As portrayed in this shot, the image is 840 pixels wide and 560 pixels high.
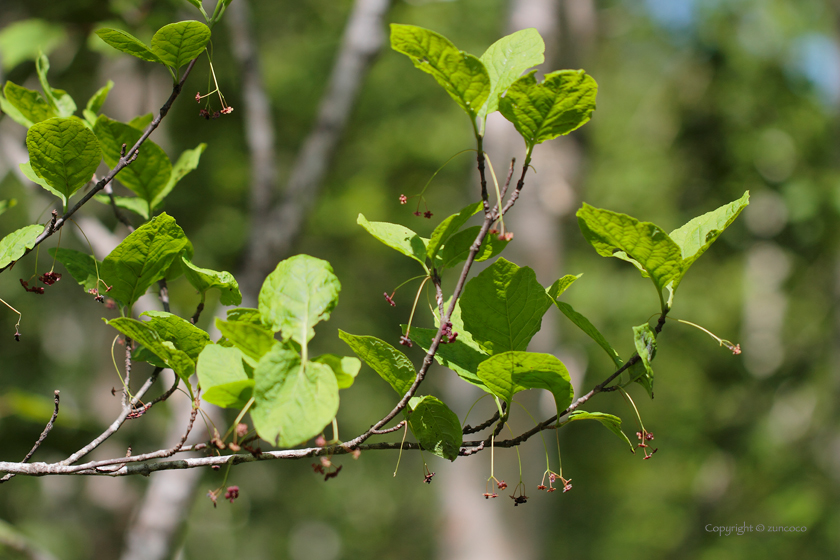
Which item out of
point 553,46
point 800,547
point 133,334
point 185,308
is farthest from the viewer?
point 800,547

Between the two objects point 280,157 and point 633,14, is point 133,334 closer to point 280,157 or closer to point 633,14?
point 280,157

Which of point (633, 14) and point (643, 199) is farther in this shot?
point (633, 14)

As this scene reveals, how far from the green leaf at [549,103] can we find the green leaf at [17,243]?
0.57 meters

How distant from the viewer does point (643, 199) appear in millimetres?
8719

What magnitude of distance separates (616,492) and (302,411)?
12.7m

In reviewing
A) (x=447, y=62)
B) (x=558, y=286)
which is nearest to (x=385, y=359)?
(x=558, y=286)

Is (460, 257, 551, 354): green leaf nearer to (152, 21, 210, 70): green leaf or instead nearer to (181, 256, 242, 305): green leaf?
(181, 256, 242, 305): green leaf

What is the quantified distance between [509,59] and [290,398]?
455 mm

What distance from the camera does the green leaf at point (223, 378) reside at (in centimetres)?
53

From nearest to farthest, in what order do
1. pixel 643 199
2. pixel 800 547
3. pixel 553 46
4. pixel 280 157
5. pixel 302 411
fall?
1. pixel 302 411
2. pixel 553 46
3. pixel 800 547
4. pixel 280 157
5. pixel 643 199

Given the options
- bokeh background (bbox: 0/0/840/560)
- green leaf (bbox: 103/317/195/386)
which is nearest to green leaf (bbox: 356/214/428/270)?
green leaf (bbox: 103/317/195/386)

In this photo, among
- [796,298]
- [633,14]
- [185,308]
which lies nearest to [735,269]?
[796,298]

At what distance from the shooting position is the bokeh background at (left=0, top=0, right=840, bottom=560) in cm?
286

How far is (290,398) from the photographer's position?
0.49 metres
